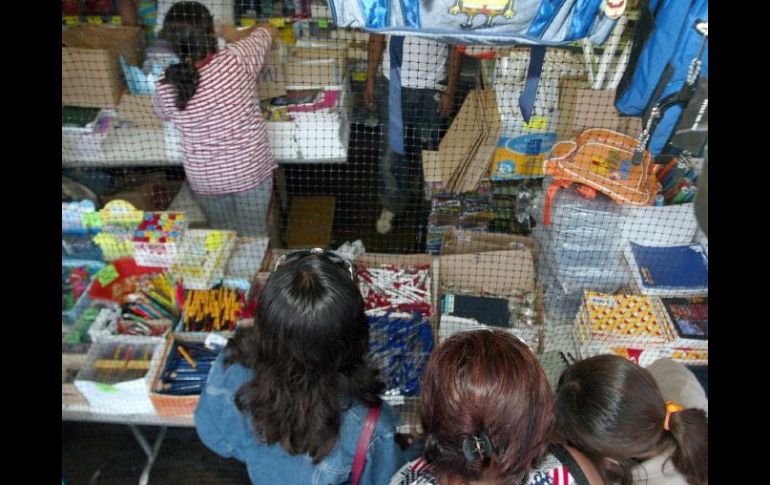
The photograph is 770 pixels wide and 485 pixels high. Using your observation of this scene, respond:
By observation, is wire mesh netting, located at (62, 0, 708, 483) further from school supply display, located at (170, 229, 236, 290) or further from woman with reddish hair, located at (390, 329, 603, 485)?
woman with reddish hair, located at (390, 329, 603, 485)

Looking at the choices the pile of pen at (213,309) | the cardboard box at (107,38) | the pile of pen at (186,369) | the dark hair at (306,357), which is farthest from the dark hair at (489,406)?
the cardboard box at (107,38)

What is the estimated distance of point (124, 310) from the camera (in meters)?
2.61

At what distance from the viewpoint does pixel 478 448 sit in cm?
106

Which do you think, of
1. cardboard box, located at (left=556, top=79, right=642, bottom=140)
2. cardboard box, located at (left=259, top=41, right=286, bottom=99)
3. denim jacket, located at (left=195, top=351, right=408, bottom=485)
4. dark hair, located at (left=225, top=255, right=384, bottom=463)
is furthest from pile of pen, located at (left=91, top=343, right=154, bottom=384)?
cardboard box, located at (left=556, top=79, right=642, bottom=140)

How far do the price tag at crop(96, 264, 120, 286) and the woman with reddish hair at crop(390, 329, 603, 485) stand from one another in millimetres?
2173

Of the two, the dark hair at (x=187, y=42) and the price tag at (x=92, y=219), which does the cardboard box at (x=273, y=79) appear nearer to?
the dark hair at (x=187, y=42)

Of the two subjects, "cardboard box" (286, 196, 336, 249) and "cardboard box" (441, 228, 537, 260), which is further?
"cardboard box" (286, 196, 336, 249)

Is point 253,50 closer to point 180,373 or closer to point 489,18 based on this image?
point 489,18

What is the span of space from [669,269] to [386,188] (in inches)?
75.9

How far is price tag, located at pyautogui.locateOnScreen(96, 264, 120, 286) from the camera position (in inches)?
107

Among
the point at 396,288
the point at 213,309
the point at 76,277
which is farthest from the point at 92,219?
the point at 396,288

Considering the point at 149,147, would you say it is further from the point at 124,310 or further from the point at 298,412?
the point at 298,412
